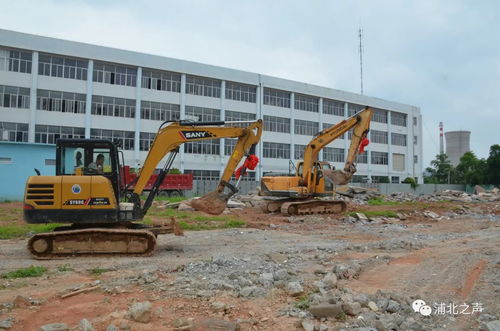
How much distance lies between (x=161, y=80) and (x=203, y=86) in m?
4.92

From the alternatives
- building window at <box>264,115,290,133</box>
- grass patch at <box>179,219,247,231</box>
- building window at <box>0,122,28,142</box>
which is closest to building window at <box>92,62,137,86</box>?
building window at <box>0,122,28,142</box>

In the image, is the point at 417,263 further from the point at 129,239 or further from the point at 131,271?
the point at 129,239

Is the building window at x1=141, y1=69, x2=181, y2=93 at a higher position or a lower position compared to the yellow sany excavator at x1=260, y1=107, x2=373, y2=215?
higher

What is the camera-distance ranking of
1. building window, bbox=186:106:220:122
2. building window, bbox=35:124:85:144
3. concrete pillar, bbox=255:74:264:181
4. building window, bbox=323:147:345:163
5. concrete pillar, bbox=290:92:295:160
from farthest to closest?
building window, bbox=323:147:345:163, concrete pillar, bbox=290:92:295:160, concrete pillar, bbox=255:74:264:181, building window, bbox=186:106:220:122, building window, bbox=35:124:85:144

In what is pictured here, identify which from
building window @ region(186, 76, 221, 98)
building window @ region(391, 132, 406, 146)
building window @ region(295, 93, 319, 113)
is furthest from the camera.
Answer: building window @ region(391, 132, 406, 146)

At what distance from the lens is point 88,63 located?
39.1 meters

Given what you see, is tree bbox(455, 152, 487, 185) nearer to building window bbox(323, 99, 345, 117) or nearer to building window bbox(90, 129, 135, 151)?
building window bbox(323, 99, 345, 117)

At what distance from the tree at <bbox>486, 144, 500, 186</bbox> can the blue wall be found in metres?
56.8

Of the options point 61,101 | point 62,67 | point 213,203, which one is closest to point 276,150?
point 61,101

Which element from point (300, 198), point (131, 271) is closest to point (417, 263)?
point (131, 271)

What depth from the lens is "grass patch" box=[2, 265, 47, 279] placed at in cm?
762

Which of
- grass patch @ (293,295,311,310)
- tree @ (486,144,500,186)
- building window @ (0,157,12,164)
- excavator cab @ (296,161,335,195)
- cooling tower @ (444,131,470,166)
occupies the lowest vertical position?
grass patch @ (293,295,311,310)

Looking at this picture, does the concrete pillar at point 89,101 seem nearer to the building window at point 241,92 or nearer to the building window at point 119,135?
the building window at point 119,135

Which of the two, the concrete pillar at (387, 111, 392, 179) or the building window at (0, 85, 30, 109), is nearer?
the building window at (0, 85, 30, 109)
